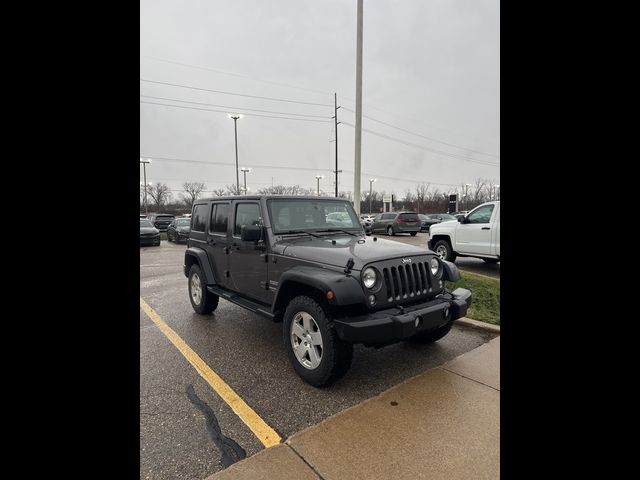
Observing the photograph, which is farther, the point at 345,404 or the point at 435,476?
the point at 345,404

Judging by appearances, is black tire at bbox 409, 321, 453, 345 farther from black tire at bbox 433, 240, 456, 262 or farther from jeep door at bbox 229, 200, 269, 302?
black tire at bbox 433, 240, 456, 262

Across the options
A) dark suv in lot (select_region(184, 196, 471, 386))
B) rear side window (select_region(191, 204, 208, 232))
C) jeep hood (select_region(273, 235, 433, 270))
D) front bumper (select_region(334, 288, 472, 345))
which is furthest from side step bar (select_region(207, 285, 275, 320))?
front bumper (select_region(334, 288, 472, 345))

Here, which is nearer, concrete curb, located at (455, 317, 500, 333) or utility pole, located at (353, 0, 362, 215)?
concrete curb, located at (455, 317, 500, 333)

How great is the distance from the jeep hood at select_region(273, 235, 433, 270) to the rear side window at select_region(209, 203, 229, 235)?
53.8 inches

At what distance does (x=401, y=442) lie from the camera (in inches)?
99.4

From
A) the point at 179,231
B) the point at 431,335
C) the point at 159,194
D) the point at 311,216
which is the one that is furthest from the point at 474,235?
the point at 159,194

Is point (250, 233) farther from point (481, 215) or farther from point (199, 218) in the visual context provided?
point (481, 215)

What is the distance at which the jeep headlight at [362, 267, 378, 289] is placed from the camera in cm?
327

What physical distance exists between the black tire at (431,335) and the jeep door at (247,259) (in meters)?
1.84
